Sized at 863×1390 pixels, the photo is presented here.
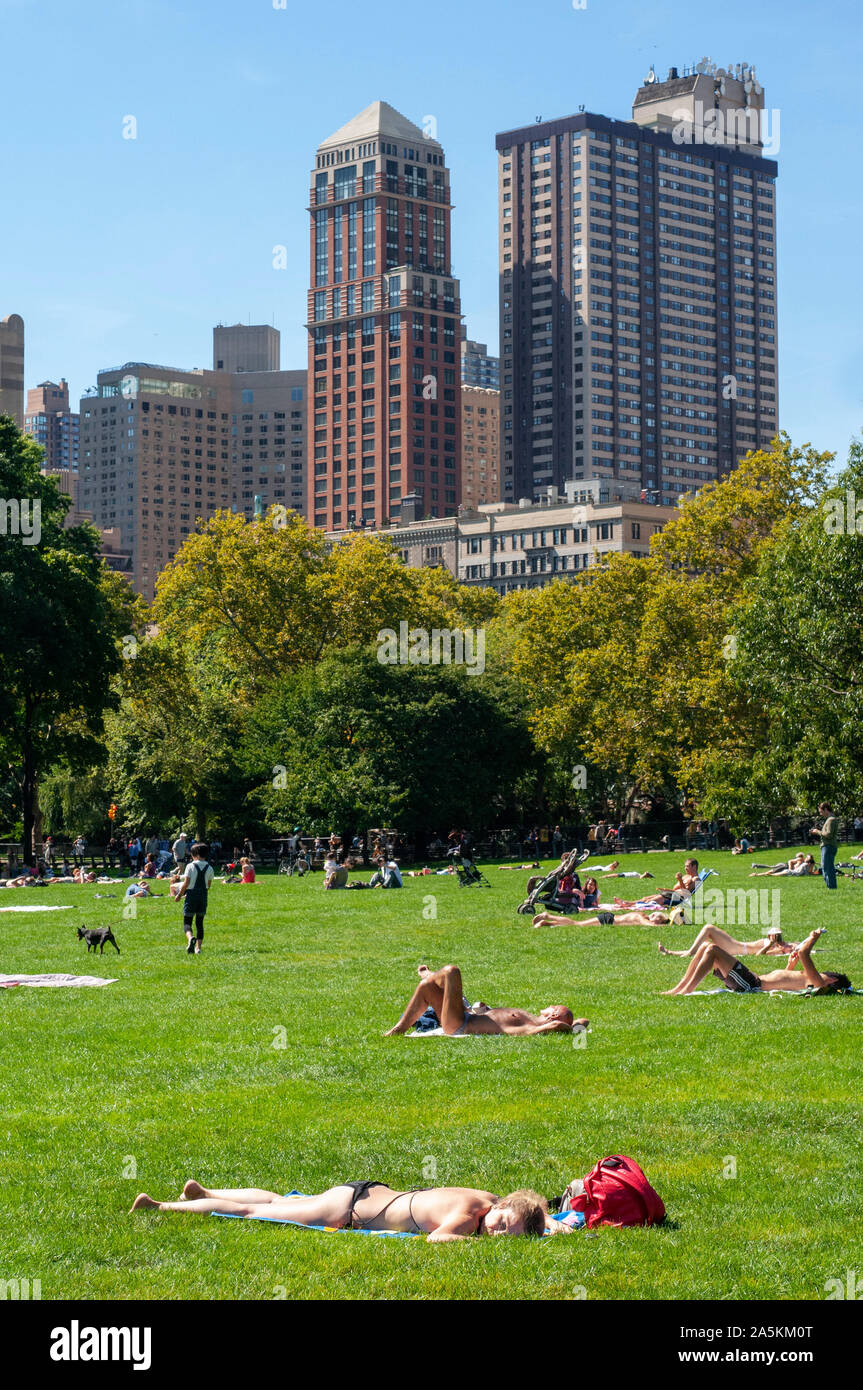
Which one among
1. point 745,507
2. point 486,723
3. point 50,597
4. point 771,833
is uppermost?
point 745,507

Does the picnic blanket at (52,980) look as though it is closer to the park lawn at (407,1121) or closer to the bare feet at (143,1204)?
the park lawn at (407,1121)

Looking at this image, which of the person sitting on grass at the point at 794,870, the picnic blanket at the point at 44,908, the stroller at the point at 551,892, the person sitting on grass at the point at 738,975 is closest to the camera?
the person sitting on grass at the point at 738,975

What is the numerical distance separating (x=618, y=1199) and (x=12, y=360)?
13046 centimetres

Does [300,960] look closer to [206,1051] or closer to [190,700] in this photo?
[206,1051]

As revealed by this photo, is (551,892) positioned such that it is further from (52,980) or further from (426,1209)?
(426,1209)

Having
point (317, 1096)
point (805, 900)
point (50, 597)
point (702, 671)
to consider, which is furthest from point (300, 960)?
point (702, 671)

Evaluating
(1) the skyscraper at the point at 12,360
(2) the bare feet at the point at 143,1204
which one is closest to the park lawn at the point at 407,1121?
(2) the bare feet at the point at 143,1204

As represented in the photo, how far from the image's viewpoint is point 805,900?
110ft

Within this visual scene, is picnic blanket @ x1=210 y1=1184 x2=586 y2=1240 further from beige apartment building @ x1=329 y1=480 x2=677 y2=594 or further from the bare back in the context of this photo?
beige apartment building @ x1=329 y1=480 x2=677 y2=594

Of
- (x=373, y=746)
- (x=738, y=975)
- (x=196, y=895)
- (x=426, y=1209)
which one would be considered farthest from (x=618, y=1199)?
(x=373, y=746)

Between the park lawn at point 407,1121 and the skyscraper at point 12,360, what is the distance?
378ft

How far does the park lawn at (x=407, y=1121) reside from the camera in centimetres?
841

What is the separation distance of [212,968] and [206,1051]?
6906mm
